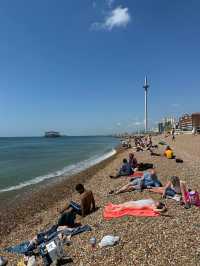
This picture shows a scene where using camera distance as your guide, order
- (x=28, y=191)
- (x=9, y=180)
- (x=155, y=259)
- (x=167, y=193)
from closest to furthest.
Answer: (x=155, y=259)
(x=167, y=193)
(x=28, y=191)
(x=9, y=180)

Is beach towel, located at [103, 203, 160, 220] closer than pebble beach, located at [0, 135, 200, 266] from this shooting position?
No

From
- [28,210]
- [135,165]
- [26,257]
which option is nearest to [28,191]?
[28,210]

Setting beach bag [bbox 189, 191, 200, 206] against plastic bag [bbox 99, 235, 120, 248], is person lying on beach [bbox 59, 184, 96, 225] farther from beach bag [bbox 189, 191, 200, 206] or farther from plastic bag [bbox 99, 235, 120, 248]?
beach bag [bbox 189, 191, 200, 206]

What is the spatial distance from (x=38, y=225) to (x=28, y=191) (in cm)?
830

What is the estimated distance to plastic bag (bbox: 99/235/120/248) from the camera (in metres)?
7.43

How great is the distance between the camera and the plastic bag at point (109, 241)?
7434 mm

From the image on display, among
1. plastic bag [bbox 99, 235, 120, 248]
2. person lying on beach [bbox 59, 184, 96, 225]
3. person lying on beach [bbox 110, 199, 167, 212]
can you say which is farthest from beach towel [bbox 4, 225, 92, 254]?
person lying on beach [bbox 110, 199, 167, 212]

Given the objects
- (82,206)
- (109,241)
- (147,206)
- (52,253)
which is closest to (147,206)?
(147,206)

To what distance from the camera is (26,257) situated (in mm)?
7871

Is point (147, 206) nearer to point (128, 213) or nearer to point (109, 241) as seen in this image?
point (128, 213)

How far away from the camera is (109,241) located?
295 inches

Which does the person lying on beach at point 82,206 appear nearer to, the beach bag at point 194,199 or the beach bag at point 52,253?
the beach bag at point 52,253

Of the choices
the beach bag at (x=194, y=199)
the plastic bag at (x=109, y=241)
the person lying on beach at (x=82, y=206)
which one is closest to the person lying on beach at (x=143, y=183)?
the person lying on beach at (x=82, y=206)

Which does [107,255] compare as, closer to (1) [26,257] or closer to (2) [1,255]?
(1) [26,257]
